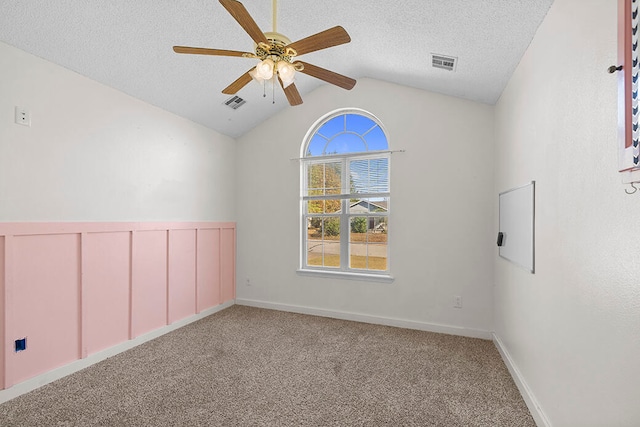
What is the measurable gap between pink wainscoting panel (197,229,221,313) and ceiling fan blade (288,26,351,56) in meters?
2.91

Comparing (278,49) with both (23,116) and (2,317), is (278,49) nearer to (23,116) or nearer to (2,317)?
(23,116)

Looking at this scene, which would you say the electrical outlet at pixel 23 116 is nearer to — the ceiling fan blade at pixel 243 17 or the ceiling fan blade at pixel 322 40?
the ceiling fan blade at pixel 243 17

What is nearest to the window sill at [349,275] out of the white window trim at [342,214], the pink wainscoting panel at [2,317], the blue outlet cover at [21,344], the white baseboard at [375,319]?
the white window trim at [342,214]

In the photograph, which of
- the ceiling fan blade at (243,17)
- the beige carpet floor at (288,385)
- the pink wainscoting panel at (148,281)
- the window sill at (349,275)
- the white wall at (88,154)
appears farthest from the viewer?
the window sill at (349,275)

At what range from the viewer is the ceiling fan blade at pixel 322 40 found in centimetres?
160

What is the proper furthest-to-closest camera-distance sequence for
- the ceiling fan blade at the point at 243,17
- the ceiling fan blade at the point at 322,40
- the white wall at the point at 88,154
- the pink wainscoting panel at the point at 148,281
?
the pink wainscoting panel at the point at 148,281 < the white wall at the point at 88,154 < the ceiling fan blade at the point at 322,40 < the ceiling fan blade at the point at 243,17

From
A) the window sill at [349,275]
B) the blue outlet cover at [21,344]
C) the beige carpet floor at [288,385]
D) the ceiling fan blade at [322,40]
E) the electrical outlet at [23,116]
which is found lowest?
the beige carpet floor at [288,385]

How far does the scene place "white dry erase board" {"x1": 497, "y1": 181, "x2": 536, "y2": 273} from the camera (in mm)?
2088

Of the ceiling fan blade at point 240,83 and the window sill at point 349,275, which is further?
the window sill at point 349,275

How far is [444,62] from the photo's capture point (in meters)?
2.79

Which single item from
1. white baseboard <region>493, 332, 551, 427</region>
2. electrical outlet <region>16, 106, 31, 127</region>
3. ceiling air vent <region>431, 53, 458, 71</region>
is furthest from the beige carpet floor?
ceiling air vent <region>431, 53, 458, 71</region>

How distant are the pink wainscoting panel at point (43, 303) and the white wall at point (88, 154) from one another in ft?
0.81

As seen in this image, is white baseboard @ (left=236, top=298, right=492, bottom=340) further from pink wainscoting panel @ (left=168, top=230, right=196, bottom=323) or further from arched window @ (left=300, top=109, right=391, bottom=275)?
pink wainscoting panel @ (left=168, top=230, right=196, bottom=323)

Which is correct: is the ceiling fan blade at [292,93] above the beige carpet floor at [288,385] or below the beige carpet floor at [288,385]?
above
